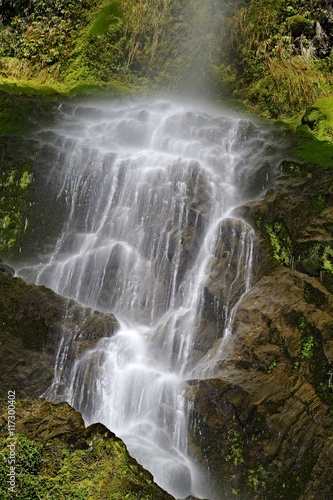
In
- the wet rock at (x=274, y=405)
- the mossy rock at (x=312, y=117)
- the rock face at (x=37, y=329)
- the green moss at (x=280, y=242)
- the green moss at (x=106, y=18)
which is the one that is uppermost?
the green moss at (x=106, y=18)

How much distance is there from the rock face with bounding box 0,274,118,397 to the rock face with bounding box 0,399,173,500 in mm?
4247

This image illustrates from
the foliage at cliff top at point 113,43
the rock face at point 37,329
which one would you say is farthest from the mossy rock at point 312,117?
the rock face at point 37,329

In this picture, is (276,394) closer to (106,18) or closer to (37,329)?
(37,329)

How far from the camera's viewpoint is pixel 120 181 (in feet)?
50.6

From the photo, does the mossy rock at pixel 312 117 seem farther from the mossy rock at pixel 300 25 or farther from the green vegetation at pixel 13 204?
the green vegetation at pixel 13 204

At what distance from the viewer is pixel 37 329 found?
11.1 m

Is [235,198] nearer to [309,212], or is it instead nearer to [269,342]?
[309,212]

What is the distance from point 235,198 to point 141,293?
454 cm

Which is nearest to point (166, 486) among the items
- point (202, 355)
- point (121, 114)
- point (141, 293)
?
point (202, 355)

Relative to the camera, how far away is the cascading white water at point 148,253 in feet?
31.7

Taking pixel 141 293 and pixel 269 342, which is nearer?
pixel 269 342

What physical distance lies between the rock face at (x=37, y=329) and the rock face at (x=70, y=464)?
4.25 meters

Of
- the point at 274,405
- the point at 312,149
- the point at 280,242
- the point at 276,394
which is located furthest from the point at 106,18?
the point at 274,405

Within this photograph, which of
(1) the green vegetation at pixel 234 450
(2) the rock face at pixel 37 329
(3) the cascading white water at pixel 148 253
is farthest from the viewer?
(2) the rock face at pixel 37 329
